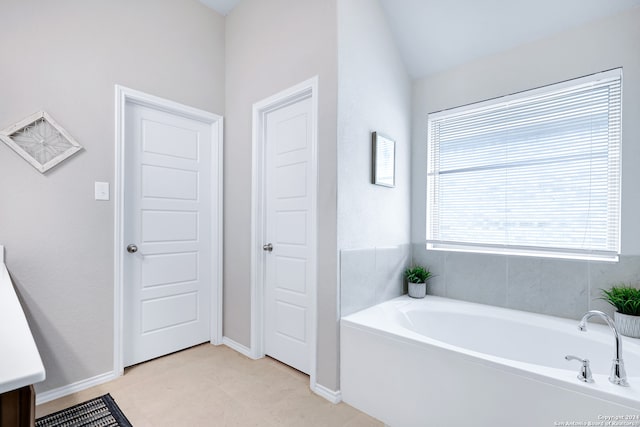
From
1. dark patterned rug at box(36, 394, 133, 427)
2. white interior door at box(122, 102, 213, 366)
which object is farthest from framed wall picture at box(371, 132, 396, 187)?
dark patterned rug at box(36, 394, 133, 427)

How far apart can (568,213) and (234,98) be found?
2659 mm

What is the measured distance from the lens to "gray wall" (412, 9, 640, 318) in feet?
6.08

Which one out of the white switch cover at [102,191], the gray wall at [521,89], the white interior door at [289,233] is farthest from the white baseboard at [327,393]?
the white switch cover at [102,191]

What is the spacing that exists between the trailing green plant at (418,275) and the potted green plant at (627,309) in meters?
1.08

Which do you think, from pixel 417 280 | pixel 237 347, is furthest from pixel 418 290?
pixel 237 347

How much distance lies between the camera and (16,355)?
0.69 metres

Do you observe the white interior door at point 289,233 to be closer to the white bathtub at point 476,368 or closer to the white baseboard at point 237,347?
the white baseboard at point 237,347

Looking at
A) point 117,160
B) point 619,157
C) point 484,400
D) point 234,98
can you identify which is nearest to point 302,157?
point 234,98

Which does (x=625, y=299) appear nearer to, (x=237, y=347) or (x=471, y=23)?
(x=471, y=23)

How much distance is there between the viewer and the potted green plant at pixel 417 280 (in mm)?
2512

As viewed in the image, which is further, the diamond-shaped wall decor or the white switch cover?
the white switch cover

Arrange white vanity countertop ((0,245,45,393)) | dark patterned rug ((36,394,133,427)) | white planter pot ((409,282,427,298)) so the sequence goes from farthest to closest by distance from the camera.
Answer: white planter pot ((409,282,427,298))
dark patterned rug ((36,394,133,427))
white vanity countertop ((0,245,45,393))

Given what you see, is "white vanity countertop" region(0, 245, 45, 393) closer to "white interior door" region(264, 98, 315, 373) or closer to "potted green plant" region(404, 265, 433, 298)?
"white interior door" region(264, 98, 315, 373)

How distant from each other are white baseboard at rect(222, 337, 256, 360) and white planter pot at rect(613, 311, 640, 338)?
2.38 meters
